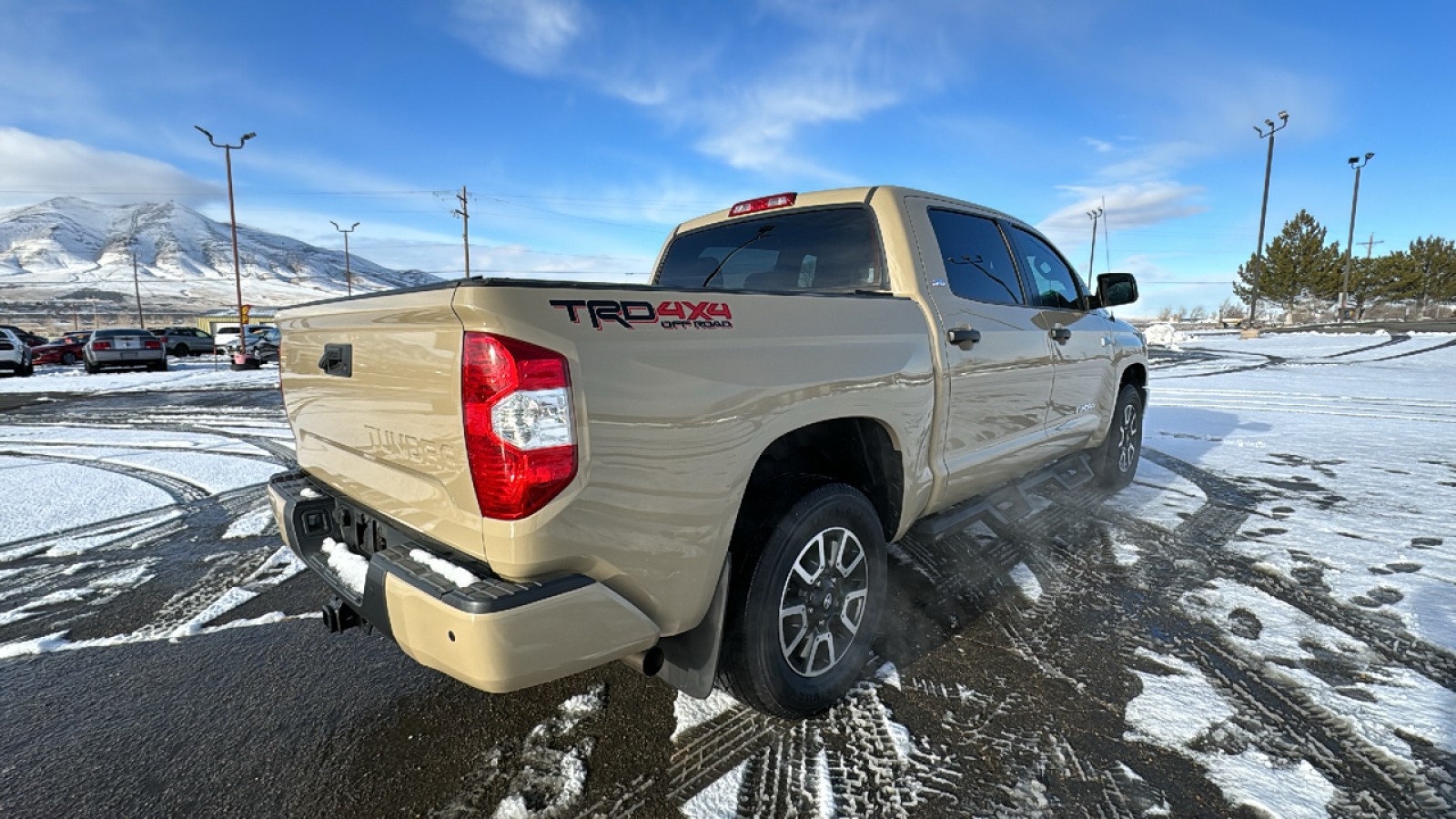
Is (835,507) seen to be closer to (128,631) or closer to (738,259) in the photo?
(738,259)

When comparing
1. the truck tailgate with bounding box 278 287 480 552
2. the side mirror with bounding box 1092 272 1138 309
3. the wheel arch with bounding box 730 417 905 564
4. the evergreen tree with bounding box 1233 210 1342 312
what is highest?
the evergreen tree with bounding box 1233 210 1342 312

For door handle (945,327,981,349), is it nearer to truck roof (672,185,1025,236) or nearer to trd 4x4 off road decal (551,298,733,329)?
truck roof (672,185,1025,236)

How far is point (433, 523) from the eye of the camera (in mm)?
1899

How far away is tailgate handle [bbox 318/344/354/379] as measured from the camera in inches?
86.8

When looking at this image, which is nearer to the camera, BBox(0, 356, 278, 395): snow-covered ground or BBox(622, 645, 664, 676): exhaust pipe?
BBox(622, 645, 664, 676): exhaust pipe

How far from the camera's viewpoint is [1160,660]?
9.03 feet

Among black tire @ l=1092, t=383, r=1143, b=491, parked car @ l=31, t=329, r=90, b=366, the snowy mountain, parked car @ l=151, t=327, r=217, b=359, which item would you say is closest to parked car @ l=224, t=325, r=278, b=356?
parked car @ l=151, t=327, r=217, b=359

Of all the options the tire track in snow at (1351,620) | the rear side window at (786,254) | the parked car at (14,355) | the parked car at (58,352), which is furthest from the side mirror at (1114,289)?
the parked car at (58,352)

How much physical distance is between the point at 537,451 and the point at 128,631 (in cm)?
280

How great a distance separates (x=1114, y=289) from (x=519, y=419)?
4.44 meters

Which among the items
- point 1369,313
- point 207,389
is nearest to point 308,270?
point 207,389

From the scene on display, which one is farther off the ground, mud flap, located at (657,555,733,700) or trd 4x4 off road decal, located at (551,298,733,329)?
trd 4x4 off road decal, located at (551,298,733,329)

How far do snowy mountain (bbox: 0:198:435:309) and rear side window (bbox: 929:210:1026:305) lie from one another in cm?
11381

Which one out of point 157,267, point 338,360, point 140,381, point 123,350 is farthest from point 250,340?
point 157,267
